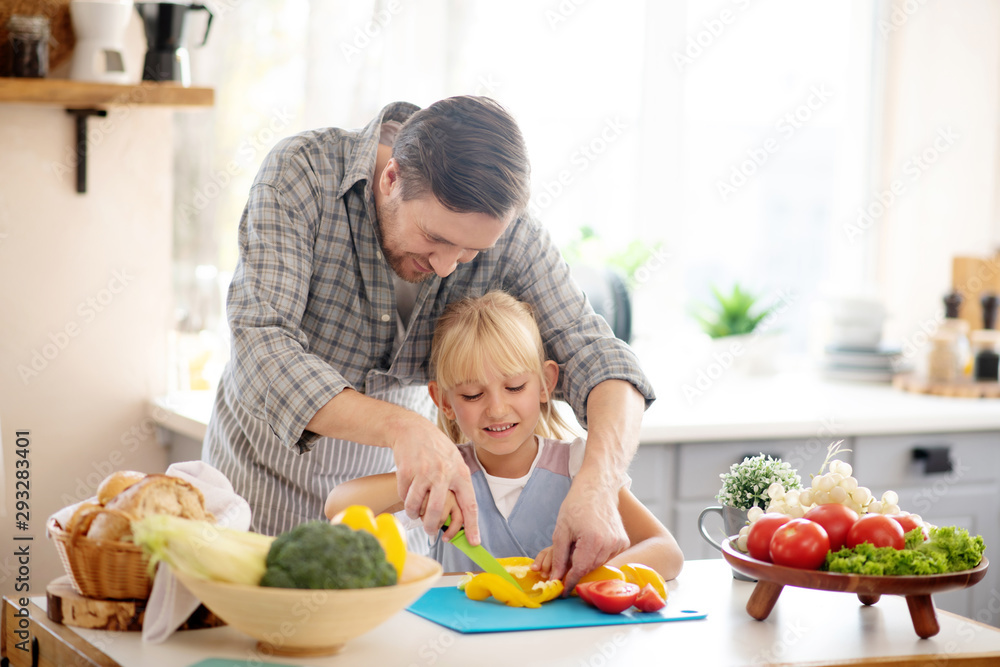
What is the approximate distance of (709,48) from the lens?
3406mm

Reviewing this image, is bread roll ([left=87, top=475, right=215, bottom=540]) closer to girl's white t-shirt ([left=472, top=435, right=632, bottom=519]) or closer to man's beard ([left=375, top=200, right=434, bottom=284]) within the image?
man's beard ([left=375, top=200, right=434, bottom=284])

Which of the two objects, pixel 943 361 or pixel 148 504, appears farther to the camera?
pixel 943 361

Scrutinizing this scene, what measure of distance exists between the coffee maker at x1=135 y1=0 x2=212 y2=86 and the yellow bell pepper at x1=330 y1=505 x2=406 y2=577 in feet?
4.54

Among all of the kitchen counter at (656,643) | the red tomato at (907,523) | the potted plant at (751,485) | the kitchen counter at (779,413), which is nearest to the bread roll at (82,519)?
the kitchen counter at (656,643)

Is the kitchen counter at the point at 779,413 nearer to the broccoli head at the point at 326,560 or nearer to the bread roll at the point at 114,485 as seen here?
the bread roll at the point at 114,485

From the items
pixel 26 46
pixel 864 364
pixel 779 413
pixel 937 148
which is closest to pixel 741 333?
pixel 864 364

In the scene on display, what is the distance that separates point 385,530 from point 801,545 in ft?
1.54

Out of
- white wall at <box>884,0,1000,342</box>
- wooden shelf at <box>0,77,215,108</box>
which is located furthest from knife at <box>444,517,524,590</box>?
white wall at <box>884,0,1000,342</box>

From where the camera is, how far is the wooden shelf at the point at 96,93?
78.4 inches

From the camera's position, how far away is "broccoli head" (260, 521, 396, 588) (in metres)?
0.97

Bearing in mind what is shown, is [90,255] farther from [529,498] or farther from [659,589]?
[659,589]

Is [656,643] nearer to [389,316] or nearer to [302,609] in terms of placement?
[302,609]

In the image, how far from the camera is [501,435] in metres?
1.66

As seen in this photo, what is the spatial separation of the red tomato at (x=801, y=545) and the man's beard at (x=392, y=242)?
0.66m
